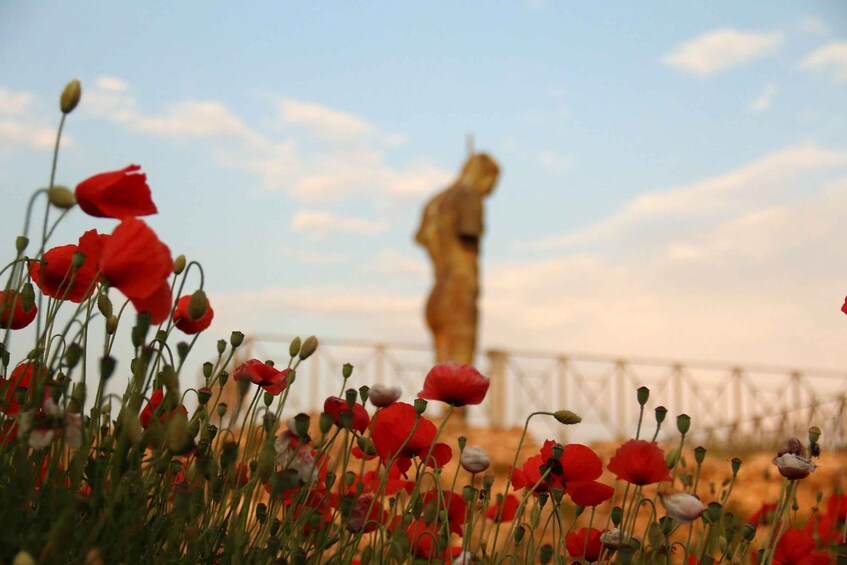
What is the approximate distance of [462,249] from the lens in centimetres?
1020

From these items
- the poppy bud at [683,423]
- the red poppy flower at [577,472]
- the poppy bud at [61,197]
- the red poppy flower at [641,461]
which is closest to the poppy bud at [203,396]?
the poppy bud at [61,197]

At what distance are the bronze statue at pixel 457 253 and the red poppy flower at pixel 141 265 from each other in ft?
27.3

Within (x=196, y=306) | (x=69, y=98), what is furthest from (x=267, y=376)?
(x=69, y=98)

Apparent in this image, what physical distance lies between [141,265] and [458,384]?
563 mm

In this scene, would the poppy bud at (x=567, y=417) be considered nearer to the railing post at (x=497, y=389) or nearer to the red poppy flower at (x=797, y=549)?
the red poppy flower at (x=797, y=549)

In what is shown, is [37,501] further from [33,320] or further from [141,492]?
[33,320]

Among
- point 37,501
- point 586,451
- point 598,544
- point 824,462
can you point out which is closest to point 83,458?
point 37,501

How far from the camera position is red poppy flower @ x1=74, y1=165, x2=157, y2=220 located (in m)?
1.45

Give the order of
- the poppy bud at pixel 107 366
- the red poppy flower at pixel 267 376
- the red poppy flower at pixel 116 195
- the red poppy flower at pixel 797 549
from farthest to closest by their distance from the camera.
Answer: the red poppy flower at pixel 797 549, the red poppy flower at pixel 267 376, the red poppy flower at pixel 116 195, the poppy bud at pixel 107 366

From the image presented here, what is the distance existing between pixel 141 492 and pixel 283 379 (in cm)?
35

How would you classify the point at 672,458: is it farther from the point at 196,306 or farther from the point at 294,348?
the point at 196,306

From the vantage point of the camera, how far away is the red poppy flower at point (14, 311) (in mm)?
1655

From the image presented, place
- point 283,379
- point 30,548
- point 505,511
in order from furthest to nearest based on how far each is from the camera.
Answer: point 505,511 → point 283,379 → point 30,548

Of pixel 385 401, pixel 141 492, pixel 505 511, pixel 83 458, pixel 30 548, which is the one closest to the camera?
pixel 30 548
